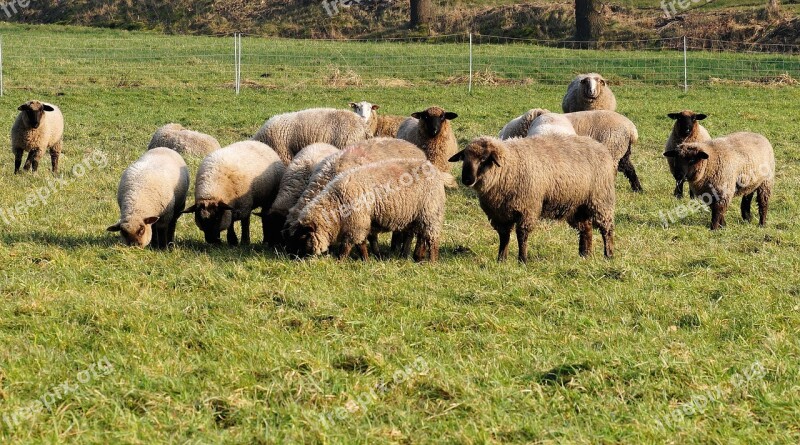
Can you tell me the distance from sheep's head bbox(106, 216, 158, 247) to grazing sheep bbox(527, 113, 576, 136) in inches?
220

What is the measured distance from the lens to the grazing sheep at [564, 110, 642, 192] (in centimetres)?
1352

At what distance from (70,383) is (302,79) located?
22204 mm

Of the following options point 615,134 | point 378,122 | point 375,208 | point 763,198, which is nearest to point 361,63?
point 378,122

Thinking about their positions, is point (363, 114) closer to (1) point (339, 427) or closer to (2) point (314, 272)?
(2) point (314, 272)

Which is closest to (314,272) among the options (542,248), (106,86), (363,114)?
(542,248)

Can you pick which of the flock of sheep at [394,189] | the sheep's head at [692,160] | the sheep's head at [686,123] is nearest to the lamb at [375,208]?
the flock of sheep at [394,189]

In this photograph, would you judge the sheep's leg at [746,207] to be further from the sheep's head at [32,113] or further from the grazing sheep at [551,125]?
the sheep's head at [32,113]

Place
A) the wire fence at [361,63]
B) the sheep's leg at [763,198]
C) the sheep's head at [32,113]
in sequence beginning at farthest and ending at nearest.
Result: the wire fence at [361,63] → the sheep's head at [32,113] → the sheep's leg at [763,198]

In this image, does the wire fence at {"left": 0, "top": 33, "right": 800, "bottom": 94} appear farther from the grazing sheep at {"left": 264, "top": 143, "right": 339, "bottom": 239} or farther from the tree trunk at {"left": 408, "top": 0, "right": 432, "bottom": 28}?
the grazing sheep at {"left": 264, "top": 143, "right": 339, "bottom": 239}

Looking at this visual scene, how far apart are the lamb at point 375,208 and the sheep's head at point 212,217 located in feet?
4.19

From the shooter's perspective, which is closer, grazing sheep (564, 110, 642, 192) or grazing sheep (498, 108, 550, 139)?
grazing sheep (564, 110, 642, 192)

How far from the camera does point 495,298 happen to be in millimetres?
7117

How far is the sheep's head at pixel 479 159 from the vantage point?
865 centimetres

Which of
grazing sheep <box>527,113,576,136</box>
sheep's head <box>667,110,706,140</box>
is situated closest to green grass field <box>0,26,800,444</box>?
grazing sheep <box>527,113,576,136</box>
